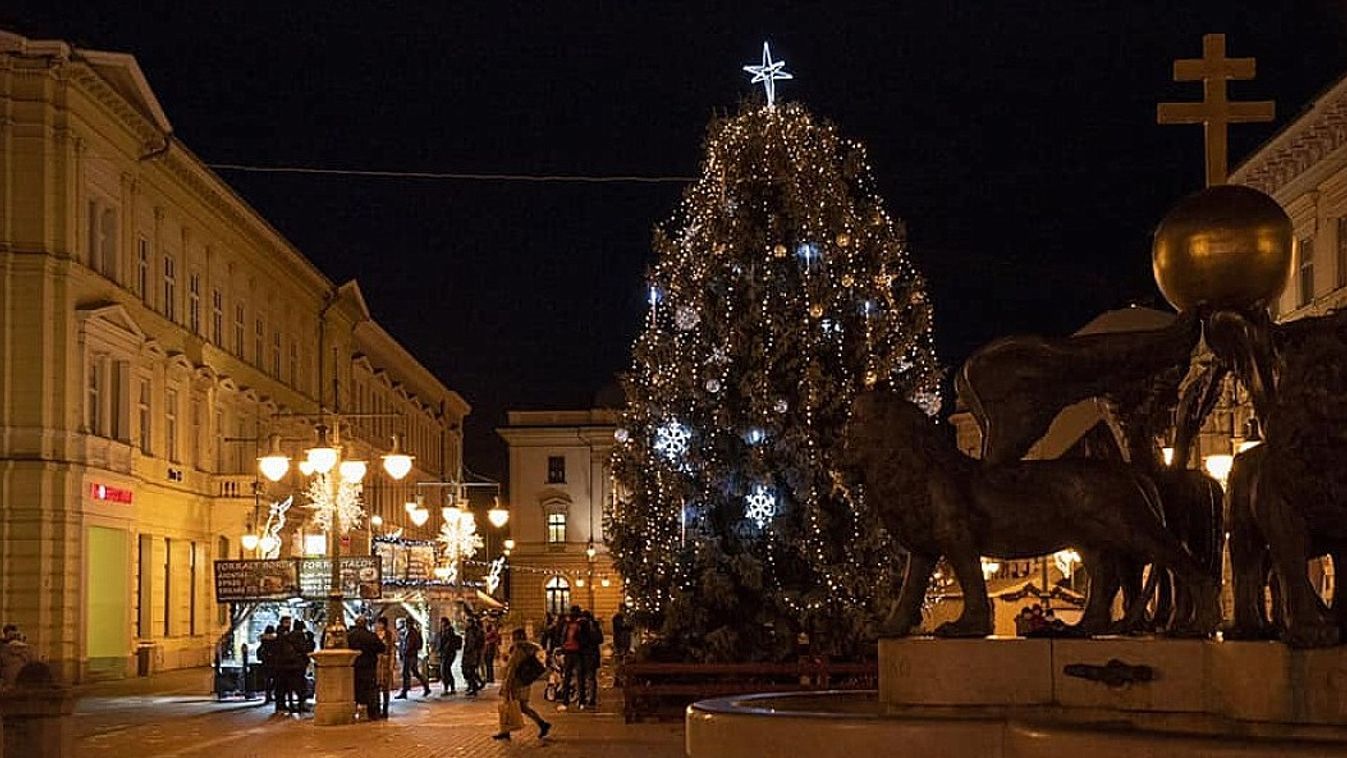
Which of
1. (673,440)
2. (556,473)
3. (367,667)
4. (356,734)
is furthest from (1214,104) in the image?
(556,473)

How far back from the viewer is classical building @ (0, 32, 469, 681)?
38.3 m

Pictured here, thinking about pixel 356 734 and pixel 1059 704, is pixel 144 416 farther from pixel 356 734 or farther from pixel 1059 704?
pixel 1059 704

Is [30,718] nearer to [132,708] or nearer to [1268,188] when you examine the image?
[132,708]

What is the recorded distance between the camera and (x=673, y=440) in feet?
86.1

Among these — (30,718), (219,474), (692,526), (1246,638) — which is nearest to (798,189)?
(692,526)

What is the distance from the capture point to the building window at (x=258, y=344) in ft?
195

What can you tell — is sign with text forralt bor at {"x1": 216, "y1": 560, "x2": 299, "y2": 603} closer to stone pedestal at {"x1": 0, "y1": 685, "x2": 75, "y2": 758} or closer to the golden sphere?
stone pedestal at {"x1": 0, "y1": 685, "x2": 75, "y2": 758}

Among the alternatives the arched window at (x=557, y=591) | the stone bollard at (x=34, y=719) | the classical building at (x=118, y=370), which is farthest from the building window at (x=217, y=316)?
the arched window at (x=557, y=591)

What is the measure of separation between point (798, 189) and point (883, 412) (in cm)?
1637

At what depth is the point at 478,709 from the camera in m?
32.0

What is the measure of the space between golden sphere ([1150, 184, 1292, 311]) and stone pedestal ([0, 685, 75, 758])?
368 inches

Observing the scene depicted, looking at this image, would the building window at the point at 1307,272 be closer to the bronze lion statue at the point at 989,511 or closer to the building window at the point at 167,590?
the building window at the point at 167,590

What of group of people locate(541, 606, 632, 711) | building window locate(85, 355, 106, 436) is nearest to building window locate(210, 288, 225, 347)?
building window locate(85, 355, 106, 436)

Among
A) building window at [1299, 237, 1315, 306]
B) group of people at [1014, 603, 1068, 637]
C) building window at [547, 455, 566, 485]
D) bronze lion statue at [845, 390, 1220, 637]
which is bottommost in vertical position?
group of people at [1014, 603, 1068, 637]
